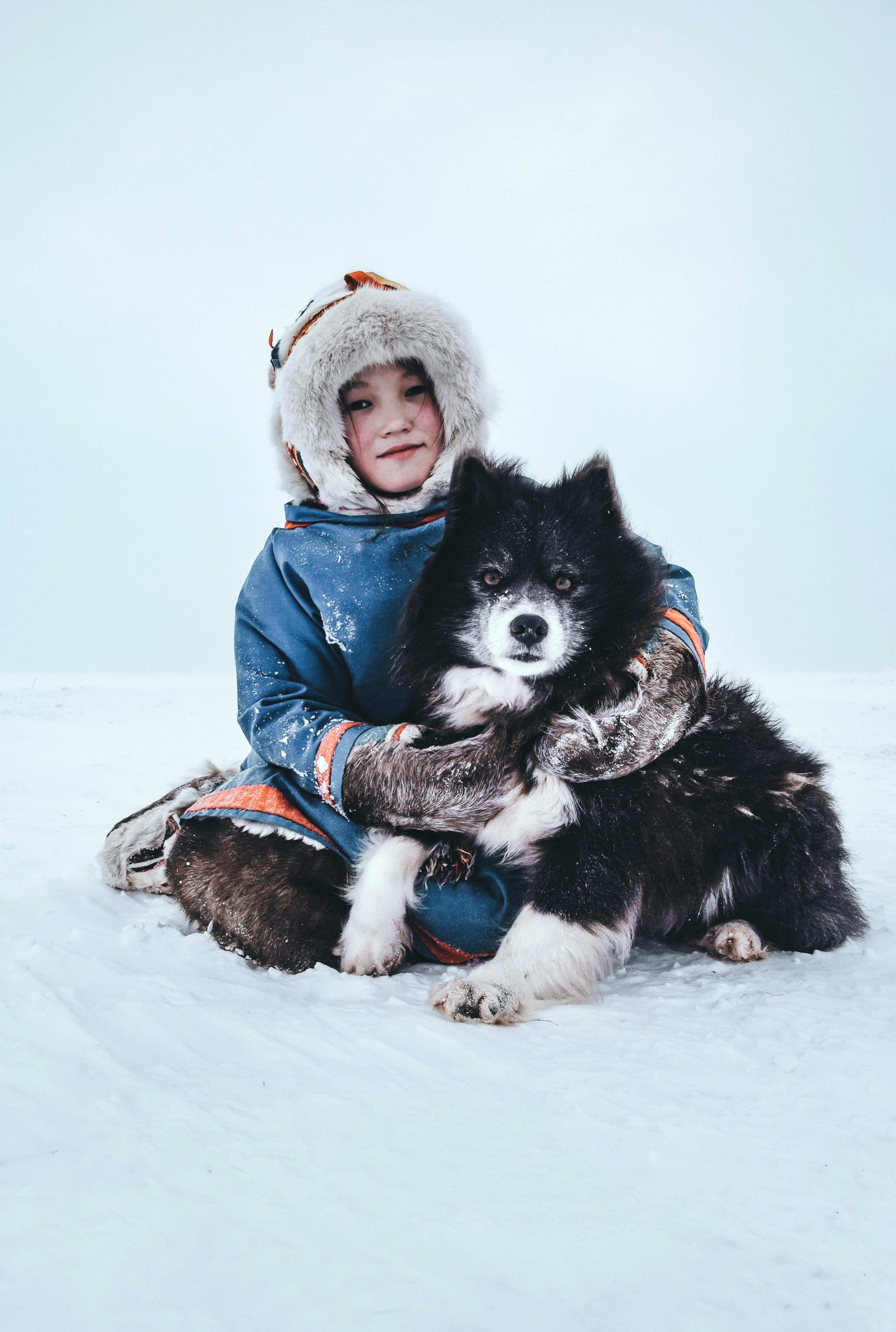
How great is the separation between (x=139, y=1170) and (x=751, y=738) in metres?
2.26

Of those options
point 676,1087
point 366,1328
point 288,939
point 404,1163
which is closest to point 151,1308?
point 366,1328

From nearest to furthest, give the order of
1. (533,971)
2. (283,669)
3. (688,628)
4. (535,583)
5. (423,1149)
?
(423,1149)
(533,971)
(535,583)
(688,628)
(283,669)

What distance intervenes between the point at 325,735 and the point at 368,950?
2.30 ft

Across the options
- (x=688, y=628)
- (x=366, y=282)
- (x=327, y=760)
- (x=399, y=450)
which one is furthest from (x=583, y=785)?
(x=366, y=282)

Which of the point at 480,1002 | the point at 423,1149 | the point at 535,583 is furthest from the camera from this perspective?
the point at 535,583

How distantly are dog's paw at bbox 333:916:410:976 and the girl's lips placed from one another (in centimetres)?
178

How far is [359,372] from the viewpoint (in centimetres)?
322

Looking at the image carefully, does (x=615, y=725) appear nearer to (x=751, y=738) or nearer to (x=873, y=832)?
(x=751, y=738)

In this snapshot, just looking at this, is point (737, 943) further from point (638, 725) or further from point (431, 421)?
point (431, 421)

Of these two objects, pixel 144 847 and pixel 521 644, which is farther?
pixel 144 847

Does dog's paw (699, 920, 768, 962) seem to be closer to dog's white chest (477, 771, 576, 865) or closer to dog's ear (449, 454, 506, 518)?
dog's white chest (477, 771, 576, 865)

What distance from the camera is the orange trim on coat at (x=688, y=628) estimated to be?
279cm

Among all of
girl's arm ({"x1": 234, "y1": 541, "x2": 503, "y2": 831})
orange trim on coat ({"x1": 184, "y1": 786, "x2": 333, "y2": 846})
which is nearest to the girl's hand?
girl's arm ({"x1": 234, "y1": 541, "x2": 503, "y2": 831})

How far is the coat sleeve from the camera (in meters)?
2.82
